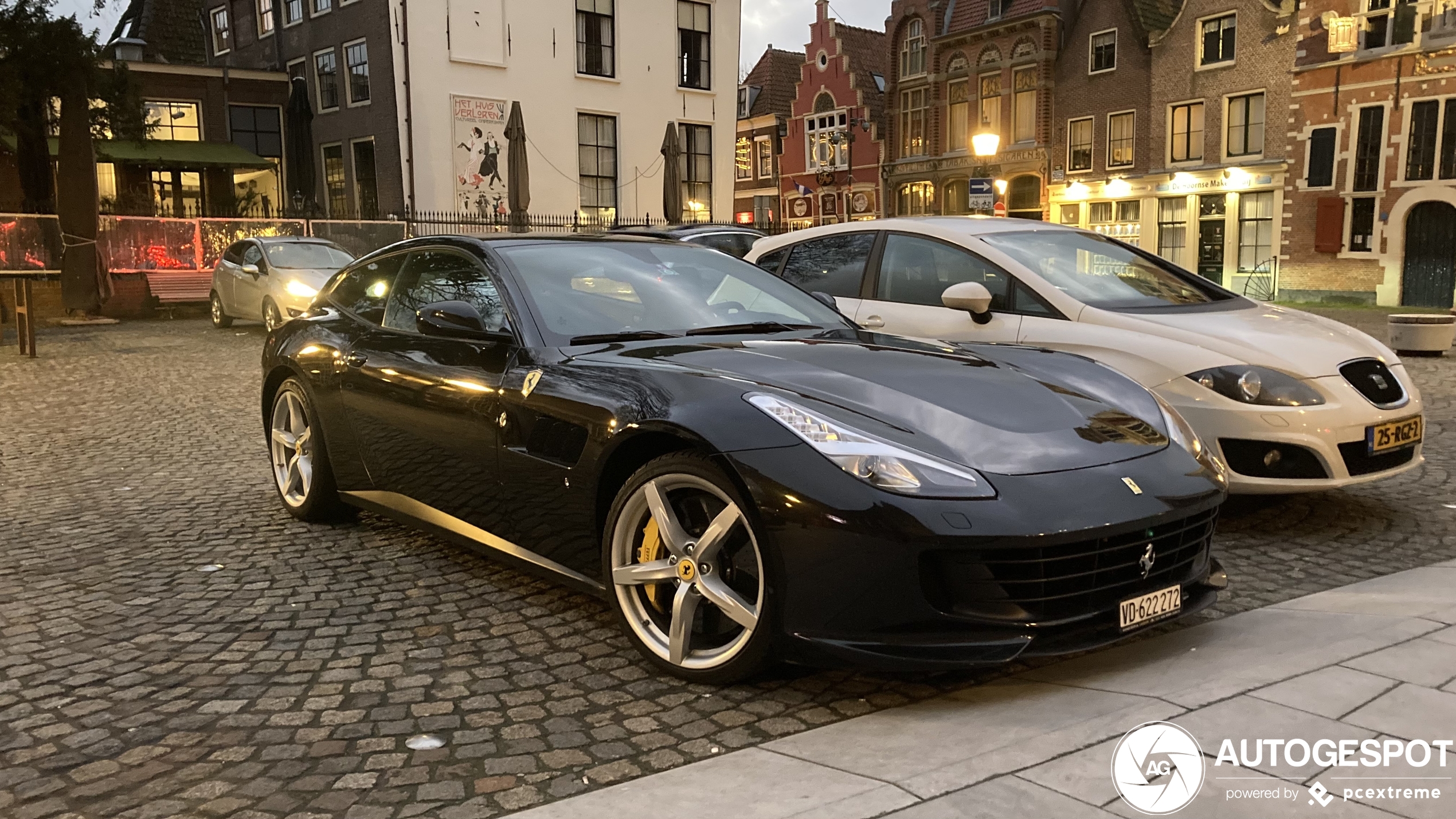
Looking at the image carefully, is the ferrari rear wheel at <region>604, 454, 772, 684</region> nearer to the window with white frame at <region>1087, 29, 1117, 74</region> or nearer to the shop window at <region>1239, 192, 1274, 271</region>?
the shop window at <region>1239, 192, 1274, 271</region>

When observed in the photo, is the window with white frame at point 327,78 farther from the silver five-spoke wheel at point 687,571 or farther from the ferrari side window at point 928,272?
the silver five-spoke wheel at point 687,571

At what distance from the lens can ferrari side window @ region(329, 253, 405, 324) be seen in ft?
16.8

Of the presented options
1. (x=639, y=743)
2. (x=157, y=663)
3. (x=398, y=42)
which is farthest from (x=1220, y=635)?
(x=398, y=42)

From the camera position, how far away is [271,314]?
1747cm

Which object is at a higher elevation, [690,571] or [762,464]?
[762,464]

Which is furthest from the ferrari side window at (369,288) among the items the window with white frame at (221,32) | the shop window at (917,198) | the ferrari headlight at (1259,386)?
the shop window at (917,198)

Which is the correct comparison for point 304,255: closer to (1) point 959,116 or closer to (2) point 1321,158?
(2) point 1321,158

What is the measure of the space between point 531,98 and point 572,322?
87.0 feet

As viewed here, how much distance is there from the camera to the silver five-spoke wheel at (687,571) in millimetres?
3236

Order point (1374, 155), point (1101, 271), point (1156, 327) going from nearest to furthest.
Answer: point (1156, 327)
point (1101, 271)
point (1374, 155)

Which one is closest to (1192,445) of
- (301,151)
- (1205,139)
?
(301,151)

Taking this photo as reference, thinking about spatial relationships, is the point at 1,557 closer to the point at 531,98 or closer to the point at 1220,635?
the point at 1220,635

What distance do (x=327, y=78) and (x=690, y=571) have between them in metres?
30.3

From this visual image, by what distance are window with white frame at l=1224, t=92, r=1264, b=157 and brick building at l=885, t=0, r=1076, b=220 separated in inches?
278
